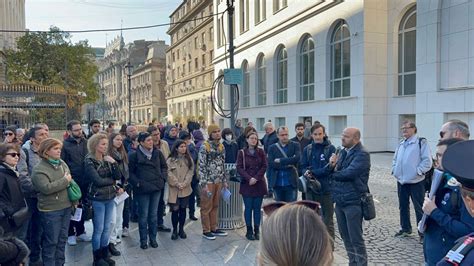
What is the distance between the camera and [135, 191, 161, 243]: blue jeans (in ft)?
20.7

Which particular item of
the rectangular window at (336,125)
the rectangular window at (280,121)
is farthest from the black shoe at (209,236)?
the rectangular window at (280,121)

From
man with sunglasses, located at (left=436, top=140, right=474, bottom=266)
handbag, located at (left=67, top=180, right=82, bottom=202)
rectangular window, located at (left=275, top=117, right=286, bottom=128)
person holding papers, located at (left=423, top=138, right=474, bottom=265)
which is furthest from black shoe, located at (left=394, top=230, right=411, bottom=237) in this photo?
rectangular window, located at (left=275, top=117, right=286, bottom=128)

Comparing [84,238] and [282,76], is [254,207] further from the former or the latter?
[282,76]

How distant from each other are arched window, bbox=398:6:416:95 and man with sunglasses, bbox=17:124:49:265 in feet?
54.3

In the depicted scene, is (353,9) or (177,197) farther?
(353,9)

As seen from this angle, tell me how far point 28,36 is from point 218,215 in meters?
25.4

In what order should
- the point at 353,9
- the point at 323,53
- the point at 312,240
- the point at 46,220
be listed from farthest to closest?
the point at 323,53, the point at 353,9, the point at 46,220, the point at 312,240

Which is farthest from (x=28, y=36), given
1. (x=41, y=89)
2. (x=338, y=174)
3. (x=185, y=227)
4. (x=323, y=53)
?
(x=338, y=174)

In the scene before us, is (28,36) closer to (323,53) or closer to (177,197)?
(323,53)

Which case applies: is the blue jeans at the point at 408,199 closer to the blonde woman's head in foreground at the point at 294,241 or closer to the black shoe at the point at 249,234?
Result: the black shoe at the point at 249,234

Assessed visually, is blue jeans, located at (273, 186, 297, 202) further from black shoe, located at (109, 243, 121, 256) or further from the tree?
the tree

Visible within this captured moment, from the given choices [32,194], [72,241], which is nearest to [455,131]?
[32,194]

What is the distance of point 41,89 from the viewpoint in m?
16.1

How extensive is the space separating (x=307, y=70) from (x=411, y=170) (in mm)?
19453
